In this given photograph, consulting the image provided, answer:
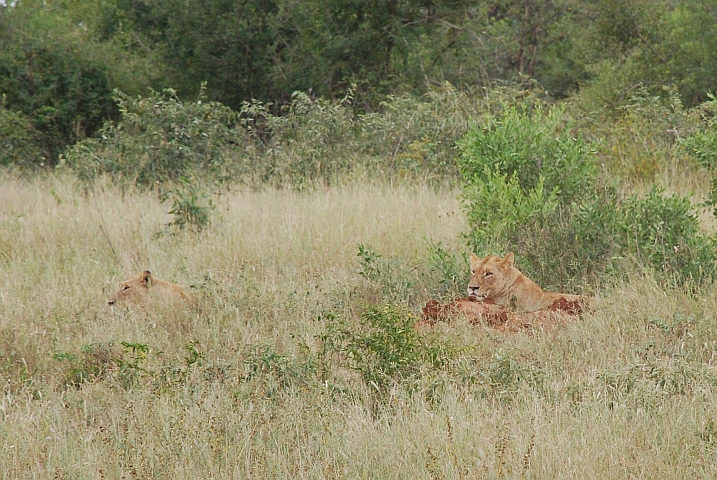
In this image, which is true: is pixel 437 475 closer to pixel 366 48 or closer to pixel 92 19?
pixel 366 48

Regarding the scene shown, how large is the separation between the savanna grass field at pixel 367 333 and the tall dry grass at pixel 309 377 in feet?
0.06

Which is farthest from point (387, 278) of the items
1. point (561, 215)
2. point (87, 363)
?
point (87, 363)

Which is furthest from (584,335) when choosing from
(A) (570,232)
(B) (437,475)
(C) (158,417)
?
(C) (158,417)

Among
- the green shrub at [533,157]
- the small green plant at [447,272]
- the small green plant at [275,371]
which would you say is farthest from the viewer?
the green shrub at [533,157]

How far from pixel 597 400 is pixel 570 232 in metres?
2.99

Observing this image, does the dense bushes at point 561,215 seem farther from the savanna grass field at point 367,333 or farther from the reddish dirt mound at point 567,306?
the reddish dirt mound at point 567,306

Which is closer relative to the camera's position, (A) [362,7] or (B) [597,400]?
(B) [597,400]

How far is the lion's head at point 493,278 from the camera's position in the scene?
7.01m

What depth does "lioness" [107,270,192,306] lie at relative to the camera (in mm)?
7500

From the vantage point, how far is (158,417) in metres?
4.97

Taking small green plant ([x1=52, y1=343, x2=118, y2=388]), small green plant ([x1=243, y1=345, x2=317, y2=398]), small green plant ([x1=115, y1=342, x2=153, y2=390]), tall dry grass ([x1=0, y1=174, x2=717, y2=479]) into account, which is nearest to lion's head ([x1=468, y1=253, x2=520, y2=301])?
tall dry grass ([x1=0, y1=174, x2=717, y2=479])

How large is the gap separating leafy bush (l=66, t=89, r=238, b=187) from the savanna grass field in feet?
4.30

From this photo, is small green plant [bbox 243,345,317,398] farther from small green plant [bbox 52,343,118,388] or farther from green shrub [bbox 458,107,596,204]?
green shrub [bbox 458,107,596,204]

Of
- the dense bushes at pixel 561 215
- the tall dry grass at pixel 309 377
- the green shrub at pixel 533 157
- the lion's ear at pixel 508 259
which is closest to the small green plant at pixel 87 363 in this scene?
the tall dry grass at pixel 309 377
